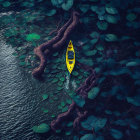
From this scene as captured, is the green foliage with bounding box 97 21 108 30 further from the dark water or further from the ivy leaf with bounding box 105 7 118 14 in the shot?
the dark water

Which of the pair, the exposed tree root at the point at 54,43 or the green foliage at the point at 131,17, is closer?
the exposed tree root at the point at 54,43

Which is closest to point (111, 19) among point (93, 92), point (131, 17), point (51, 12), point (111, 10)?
point (111, 10)

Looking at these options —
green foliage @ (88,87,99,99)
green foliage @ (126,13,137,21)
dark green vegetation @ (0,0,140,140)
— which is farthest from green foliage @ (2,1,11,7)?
green foliage @ (88,87,99,99)

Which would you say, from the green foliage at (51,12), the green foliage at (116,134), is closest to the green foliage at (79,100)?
the green foliage at (116,134)

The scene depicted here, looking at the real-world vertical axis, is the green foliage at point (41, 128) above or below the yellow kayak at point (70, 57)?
below

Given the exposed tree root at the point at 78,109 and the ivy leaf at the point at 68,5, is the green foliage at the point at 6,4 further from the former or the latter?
the exposed tree root at the point at 78,109
